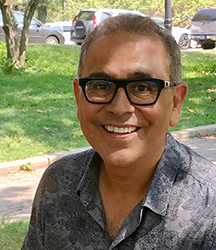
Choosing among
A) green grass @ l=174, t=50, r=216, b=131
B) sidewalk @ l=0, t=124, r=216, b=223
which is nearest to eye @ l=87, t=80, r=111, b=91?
sidewalk @ l=0, t=124, r=216, b=223

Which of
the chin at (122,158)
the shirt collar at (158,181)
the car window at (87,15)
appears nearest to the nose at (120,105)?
the chin at (122,158)

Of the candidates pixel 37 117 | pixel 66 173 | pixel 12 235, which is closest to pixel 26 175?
pixel 37 117

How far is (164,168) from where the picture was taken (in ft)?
6.23

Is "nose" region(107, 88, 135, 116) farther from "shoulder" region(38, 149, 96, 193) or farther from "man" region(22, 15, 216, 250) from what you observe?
"shoulder" region(38, 149, 96, 193)

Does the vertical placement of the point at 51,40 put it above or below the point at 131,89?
below

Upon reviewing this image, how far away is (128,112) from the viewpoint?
1.83 m

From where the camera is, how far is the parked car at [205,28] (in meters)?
23.8

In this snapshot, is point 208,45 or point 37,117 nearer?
point 37,117

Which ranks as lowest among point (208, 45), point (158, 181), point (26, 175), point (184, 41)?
point (208, 45)

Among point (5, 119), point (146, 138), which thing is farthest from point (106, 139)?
point (5, 119)

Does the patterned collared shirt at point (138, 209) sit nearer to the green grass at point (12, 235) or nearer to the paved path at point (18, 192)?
the green grass at point (12, 235)

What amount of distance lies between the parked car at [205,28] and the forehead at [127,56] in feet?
73.2

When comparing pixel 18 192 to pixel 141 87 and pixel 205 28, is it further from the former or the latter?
pixel 205 28

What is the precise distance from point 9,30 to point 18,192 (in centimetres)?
771
